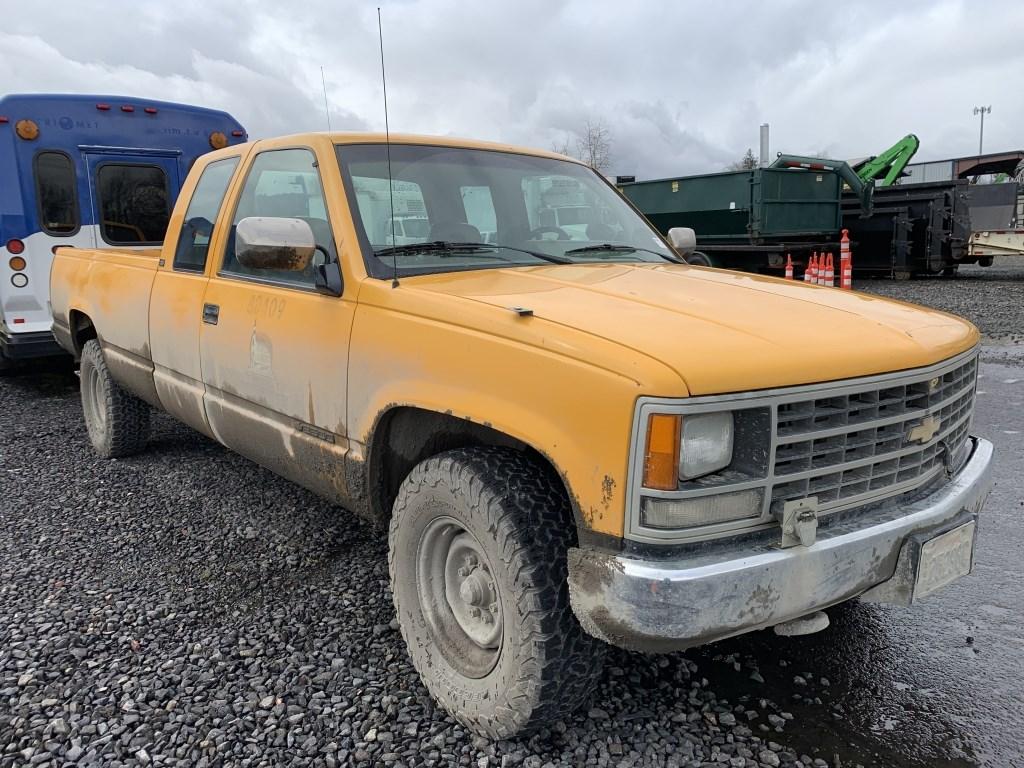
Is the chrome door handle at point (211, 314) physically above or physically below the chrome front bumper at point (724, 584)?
above

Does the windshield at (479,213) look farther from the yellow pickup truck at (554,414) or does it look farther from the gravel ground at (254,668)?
the gravel ground at (254,668)

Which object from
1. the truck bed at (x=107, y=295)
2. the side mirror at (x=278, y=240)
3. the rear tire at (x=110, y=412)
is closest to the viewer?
the side mirror at (x=278, y=240)

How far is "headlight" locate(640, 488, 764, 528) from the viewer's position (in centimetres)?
193

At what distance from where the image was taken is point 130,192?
25.6 ft

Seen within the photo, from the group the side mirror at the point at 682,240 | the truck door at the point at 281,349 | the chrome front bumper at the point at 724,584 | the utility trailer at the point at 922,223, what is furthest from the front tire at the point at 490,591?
the utility trailer at the point at 922,223

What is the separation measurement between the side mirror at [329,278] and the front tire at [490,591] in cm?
80

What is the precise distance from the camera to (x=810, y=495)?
6.88 feet

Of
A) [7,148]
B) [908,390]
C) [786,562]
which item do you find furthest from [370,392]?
[7,148]

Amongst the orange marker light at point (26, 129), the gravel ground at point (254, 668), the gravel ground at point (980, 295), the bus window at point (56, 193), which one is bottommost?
the gravel ground at point (254, 668)

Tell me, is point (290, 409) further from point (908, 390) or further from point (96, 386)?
point (96, 386)

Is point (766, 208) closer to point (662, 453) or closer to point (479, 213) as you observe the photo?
point (479, 213)

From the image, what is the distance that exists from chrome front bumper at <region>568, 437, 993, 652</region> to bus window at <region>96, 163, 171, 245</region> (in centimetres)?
730

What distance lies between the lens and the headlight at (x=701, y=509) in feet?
6.33

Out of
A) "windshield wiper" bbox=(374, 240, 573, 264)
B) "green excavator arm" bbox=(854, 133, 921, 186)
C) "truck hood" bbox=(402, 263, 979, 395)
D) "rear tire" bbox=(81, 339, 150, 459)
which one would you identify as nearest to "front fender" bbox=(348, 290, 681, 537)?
"truck hood" bbox=(402, 263, 979, 395)
